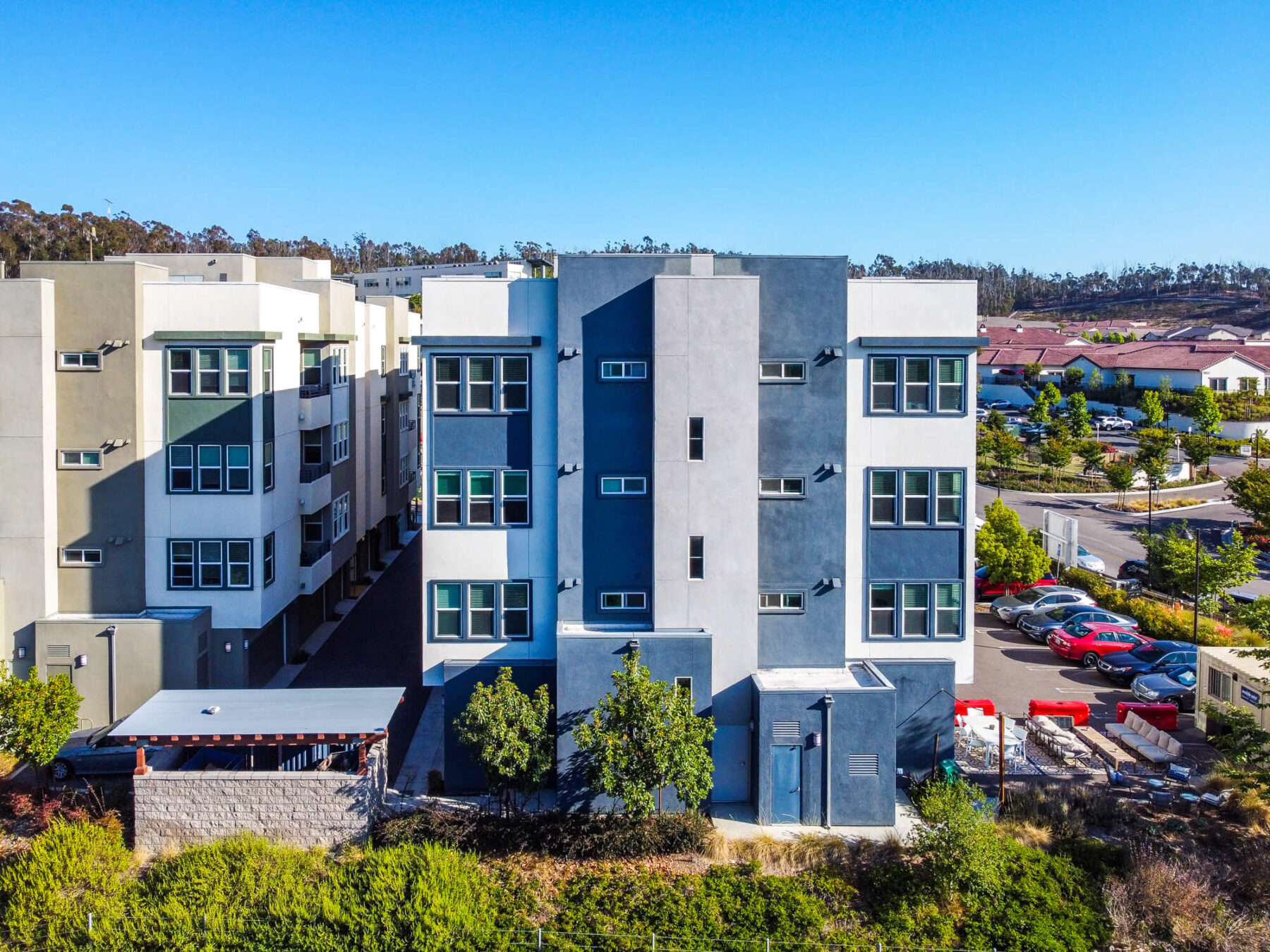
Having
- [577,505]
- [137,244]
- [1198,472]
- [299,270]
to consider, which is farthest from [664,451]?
[137,244]

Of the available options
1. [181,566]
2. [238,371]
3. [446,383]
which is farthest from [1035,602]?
[181,566]

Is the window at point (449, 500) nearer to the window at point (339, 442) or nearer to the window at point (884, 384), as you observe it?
the window at point (884, 384)

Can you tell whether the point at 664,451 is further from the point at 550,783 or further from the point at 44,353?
the point at 44,353

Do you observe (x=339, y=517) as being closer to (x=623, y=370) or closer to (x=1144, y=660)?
(x=623, y=370)

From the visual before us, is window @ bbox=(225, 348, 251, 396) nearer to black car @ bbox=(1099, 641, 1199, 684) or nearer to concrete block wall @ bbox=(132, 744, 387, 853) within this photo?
concrete block wall @ bbox=(132, 744, 387, 853)

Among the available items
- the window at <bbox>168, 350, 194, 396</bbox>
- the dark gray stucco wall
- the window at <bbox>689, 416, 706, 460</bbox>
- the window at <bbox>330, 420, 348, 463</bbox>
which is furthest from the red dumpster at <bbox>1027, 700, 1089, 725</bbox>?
the window at <bbox>168, 350, 194, 396</bbox>
